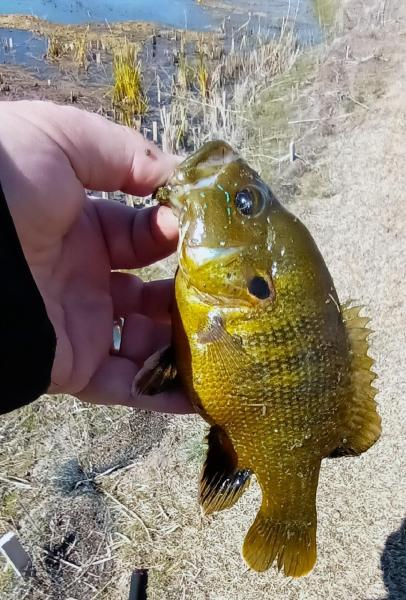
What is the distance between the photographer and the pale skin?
1.85m

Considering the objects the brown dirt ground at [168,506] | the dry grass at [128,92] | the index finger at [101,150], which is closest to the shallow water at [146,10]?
the dry grass at [128,92]

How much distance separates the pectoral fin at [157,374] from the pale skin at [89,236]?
0.67 ft

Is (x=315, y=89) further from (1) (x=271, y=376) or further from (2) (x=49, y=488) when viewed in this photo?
(1) (x=271, y=376)

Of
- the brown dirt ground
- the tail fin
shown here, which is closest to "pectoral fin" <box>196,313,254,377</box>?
the tail fin

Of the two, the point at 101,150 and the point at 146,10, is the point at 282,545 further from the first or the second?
the point at 146,10

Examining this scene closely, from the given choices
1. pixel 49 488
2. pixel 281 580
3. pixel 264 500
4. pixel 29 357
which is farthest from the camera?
pixel 49 488

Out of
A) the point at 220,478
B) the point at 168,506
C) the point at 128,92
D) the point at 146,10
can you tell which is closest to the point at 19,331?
the point at 220,478

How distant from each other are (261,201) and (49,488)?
2338 mm

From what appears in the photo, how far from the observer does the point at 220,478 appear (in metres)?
2.04

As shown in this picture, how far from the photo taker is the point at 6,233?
157cm

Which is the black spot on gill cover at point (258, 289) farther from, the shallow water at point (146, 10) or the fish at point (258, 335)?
the shallow water at point (146, 10)

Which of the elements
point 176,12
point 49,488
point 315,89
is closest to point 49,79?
point 315,89

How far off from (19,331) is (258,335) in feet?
2.02

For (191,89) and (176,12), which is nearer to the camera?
(191,89)
